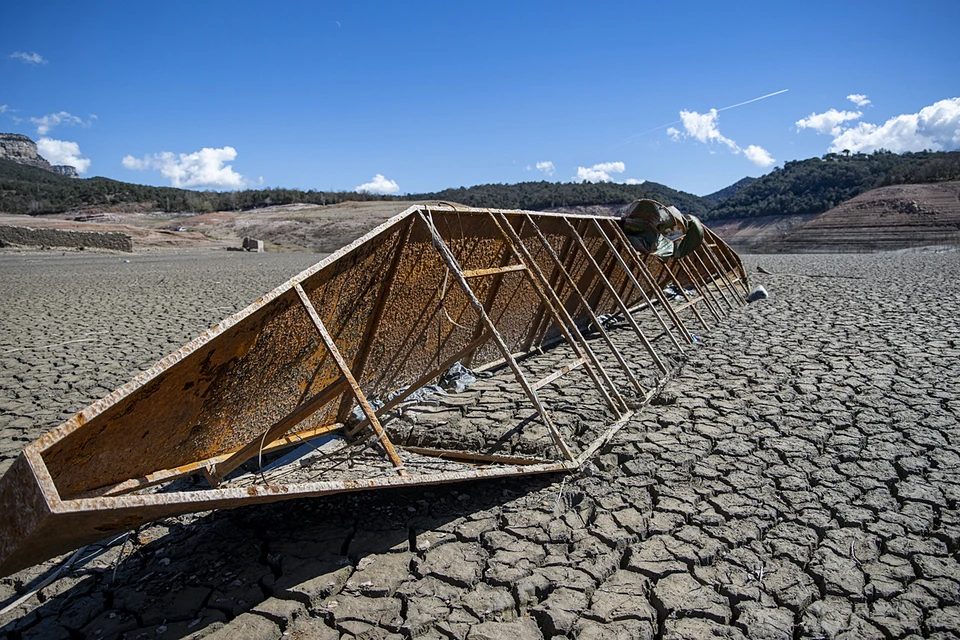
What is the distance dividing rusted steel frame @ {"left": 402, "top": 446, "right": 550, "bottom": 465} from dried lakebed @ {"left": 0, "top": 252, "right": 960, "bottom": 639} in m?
0.17

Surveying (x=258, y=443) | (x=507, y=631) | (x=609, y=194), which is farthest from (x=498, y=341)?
(x=609, y=194)

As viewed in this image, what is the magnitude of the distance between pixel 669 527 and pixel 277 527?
186cm

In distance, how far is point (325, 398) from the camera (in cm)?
318

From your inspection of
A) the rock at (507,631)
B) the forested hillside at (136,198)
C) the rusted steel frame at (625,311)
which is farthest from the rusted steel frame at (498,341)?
the forested hillside at (136,198)

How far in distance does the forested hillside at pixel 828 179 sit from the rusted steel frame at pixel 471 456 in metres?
36.0

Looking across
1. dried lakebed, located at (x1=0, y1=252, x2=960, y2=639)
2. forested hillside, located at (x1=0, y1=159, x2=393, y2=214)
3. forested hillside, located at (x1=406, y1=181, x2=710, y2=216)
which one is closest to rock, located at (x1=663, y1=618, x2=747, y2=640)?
dried lakebed, located at (x1=0, y1=252, x2=960, y2=639)

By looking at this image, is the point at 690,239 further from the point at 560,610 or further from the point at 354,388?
the point at 560,610

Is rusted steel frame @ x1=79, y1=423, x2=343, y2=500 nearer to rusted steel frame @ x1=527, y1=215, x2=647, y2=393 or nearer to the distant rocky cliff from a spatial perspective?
rusted steel frame @ x1=527, y1=215, x2=647, y2=393

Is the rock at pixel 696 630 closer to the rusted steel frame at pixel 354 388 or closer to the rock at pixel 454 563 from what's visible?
the rock at pixel 454 563

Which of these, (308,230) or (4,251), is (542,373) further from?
(308,230)

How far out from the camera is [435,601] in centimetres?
225

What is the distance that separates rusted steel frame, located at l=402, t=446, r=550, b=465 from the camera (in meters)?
3.33

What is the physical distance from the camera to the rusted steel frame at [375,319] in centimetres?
351

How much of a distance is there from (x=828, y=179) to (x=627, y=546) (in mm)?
45097
